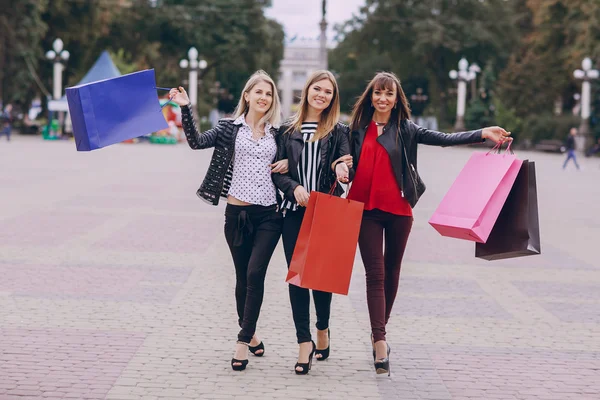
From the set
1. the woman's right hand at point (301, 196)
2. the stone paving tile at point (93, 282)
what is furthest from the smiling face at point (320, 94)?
the stone paving tile at point (93, 282)

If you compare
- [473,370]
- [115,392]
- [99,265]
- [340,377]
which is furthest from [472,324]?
[99,265]

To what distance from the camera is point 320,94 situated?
4918 mm

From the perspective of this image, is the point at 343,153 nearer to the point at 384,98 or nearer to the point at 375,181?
the point at 375,181

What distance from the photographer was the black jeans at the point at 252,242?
16.5 ft

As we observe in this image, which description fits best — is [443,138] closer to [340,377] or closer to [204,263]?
[340,377]

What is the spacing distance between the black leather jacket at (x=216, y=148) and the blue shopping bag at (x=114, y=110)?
16cm

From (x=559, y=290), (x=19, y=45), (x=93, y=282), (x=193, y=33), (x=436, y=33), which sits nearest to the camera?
(x=93, y=282)

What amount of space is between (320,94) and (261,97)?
0.34m

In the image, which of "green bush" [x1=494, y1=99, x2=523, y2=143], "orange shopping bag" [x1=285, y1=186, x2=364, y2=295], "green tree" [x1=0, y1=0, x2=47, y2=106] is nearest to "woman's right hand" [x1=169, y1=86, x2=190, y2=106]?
"orange shopping bag" [x1=285, y1=186, x2=364, y2=295]

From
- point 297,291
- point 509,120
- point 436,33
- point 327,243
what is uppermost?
point 436,33

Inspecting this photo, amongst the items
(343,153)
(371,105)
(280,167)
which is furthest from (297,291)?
(371,105)

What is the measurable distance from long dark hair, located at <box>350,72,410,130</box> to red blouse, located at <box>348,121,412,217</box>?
16cm

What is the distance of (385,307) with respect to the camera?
17.4ft

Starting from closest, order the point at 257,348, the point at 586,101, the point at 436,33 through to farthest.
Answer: the point at 257,348, the point at 586,101, the point at 436,33
